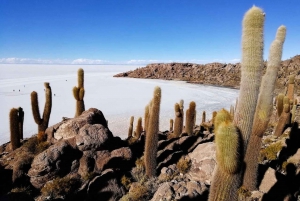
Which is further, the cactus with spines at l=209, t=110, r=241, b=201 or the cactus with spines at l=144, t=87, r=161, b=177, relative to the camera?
the cactus with spines at l=144, t=87, r=161, b=177

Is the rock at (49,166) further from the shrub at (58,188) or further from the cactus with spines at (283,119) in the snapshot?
the cactus with spines at (283,119)

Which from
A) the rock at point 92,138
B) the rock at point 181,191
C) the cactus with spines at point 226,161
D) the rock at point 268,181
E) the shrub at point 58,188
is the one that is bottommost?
the shrub at point 58,188

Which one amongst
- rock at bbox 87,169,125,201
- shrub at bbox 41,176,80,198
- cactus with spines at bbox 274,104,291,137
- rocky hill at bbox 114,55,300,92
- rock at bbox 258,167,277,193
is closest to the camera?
rock at bbox 258,167,277,193

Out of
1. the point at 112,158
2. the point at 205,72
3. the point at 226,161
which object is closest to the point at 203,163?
the point at 112,158

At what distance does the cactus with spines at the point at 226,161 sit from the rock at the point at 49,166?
4946 mm

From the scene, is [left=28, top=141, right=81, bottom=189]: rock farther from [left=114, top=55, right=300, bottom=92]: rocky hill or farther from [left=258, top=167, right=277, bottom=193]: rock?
[left=114, top=55, right=300, bottom=92]: rocky hill

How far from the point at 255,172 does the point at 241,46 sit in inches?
126

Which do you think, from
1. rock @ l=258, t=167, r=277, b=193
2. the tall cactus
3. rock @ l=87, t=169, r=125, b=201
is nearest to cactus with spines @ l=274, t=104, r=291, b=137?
rock @ l=258, t=167, r=277, b=193

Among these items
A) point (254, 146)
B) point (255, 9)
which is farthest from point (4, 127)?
point (255, 9)

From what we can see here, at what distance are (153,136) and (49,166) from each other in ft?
10.3

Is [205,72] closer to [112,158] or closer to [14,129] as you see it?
[14,129]

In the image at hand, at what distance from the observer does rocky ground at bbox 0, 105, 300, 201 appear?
6109mm

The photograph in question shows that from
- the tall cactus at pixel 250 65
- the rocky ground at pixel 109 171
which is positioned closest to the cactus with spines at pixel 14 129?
the rocky ground at pixel 109 171

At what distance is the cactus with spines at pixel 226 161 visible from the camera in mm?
3623
